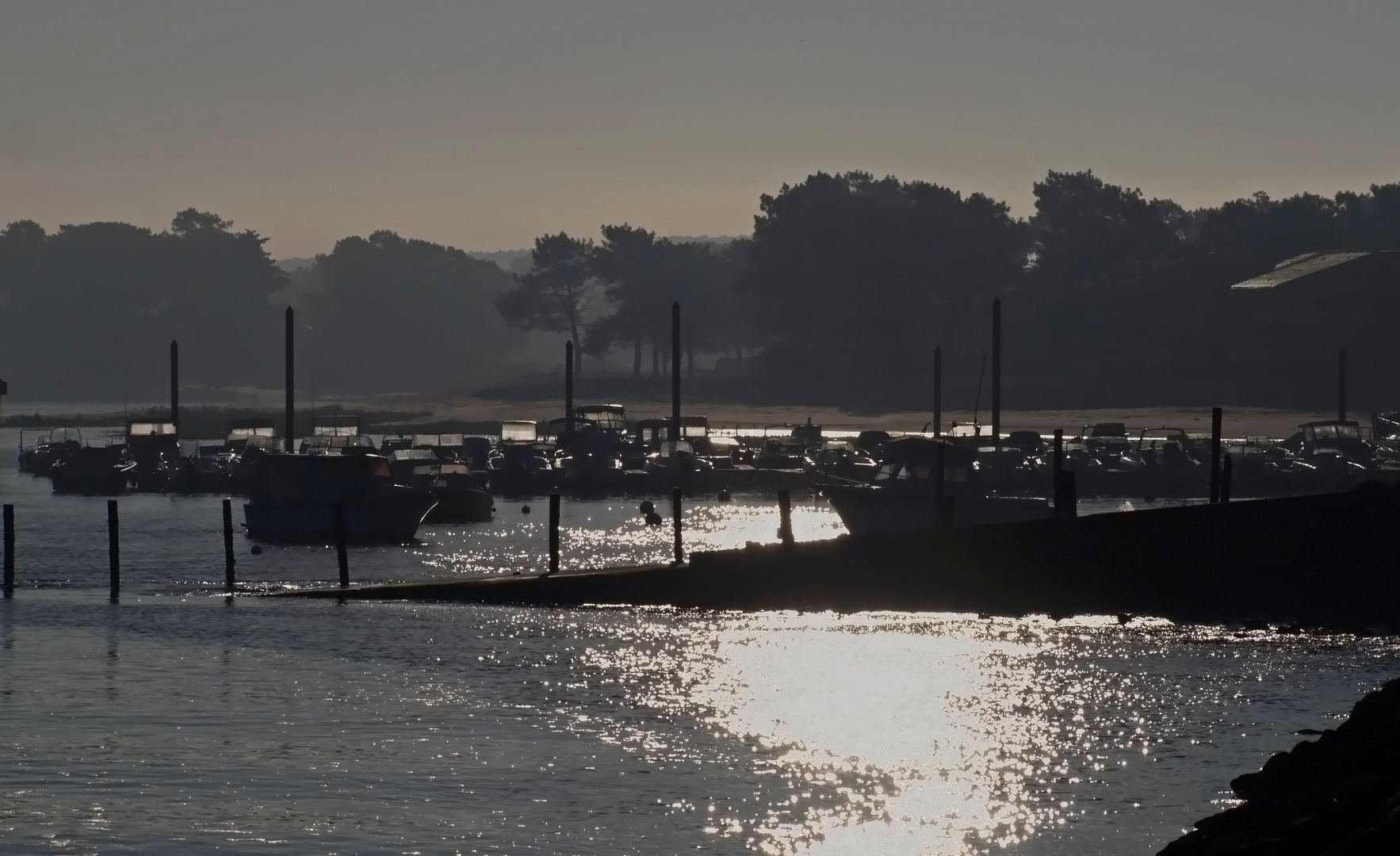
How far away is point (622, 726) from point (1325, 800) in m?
9.68

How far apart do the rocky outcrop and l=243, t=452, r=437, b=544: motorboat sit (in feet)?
127

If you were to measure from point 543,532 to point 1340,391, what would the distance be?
42141mm

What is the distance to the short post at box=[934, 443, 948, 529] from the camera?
131ft

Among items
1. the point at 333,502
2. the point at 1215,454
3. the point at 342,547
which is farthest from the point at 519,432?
the point at 1215,454

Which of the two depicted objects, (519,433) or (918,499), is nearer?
(918,499)

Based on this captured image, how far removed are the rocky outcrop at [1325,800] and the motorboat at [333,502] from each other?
3864 centimetres

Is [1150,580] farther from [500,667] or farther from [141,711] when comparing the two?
[141,711]

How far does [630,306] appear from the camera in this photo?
199 meters

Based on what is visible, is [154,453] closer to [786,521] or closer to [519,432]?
→ [519,432]

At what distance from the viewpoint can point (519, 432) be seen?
99.9 metres

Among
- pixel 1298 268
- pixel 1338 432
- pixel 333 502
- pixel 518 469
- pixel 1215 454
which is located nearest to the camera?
pixel 1215 454

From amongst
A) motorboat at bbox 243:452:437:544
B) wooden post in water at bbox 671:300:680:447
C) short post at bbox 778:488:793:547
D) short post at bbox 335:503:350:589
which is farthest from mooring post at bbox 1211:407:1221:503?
wooden post in water at bbox 671:300:680:447

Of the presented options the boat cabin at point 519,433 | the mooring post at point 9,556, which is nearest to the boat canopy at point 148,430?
the boat cabin at point 519,433

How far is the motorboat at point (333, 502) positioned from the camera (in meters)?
55.3
